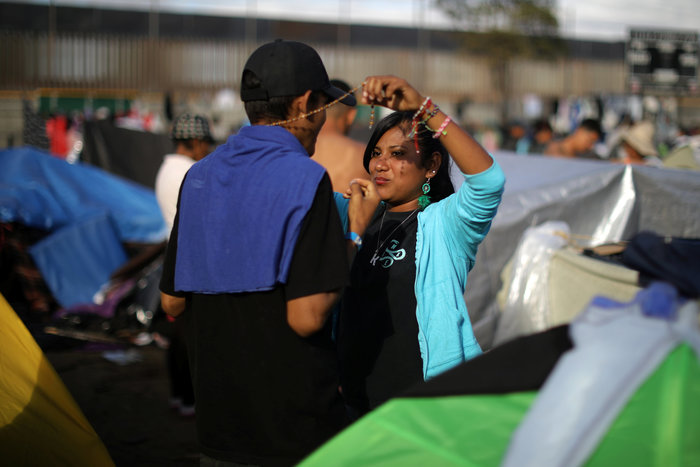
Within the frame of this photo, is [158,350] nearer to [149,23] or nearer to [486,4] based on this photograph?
[149,23]

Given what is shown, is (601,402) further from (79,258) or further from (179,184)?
(79,258)

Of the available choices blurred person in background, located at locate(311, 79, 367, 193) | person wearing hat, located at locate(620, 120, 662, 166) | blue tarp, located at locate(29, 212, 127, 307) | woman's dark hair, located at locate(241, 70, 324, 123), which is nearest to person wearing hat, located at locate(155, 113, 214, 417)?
blurred person in background, located at locate(311, 79, 367, 193)

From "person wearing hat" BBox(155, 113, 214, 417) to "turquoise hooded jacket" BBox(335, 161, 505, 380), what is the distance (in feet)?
8.13

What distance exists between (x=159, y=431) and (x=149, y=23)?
19282 mm

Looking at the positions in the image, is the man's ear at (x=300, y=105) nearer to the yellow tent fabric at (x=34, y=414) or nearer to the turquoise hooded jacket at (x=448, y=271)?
the turquoise hooded jacket at (x=448, y=271)

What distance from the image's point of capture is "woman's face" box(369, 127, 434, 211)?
241 centimetres

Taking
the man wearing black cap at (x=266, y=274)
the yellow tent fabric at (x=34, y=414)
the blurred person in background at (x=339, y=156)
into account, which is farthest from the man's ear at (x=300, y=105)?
the blurred person in background at (x=339, y=156)

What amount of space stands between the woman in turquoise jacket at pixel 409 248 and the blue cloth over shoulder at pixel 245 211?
26 centimetres

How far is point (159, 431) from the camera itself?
4.66 metres

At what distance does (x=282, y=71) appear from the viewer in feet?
6.48

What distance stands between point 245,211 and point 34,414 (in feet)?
3.87

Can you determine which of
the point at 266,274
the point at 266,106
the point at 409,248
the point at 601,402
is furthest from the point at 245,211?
the point at 601,402

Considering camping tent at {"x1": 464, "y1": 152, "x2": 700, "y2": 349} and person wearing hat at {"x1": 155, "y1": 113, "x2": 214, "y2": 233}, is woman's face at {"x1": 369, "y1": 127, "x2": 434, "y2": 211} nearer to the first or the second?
person wearing hat at {"x1": 155, "y1": 113, "x2": 214, "y2": 233}

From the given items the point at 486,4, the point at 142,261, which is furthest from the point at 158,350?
the point at 486,4
